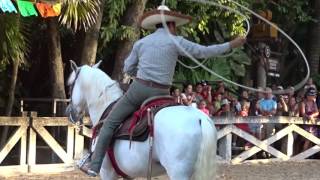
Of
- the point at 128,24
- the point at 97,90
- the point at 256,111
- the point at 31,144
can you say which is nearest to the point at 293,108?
the point at 256,111

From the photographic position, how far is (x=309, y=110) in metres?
16.7

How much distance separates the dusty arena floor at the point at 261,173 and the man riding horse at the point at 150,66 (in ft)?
17.3

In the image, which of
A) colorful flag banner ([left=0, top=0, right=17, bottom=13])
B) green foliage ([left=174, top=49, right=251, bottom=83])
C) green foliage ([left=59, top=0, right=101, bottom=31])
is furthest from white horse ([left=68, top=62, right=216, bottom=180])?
green foliage ([left=174, top=49, right=251, bottom=83])

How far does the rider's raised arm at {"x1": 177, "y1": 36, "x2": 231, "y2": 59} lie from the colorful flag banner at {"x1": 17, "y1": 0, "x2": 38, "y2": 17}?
17.8ft

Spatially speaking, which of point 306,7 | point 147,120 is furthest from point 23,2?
point 306,7

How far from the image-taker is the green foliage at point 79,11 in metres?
12.3

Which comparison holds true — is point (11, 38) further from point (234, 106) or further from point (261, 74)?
point (261, 74)

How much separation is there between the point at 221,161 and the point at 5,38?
5.79 metres

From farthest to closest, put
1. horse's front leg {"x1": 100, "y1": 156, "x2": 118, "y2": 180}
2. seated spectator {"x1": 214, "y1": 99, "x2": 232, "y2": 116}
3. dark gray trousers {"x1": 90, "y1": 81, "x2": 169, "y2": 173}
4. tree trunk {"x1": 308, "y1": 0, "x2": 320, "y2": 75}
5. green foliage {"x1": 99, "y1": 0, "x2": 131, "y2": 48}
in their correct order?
1. tree trunk {"x1": 308, "y1": 0, "x2": 320, "y2": 75}
2. seated spectator {"x1": 214, "y1": 99, "x2": 232, "y2": 116}
3. green foliage {"x1": 99, "y1": 0, "x2": 131, "y2": 48}
4. horse's front leg {"x1": 100, "y1": 156, "x2": 118, "y2": 180}
5. dark gray trousers {"x1": 90, "y1": 81, "x2": 169, "y2": 173}

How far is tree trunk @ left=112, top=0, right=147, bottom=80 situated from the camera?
554 inches

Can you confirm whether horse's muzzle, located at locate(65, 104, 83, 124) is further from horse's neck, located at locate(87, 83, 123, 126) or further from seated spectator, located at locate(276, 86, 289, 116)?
seated spectator, located at locate(276, 86, 289, 116)

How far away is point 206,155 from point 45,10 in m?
6.34

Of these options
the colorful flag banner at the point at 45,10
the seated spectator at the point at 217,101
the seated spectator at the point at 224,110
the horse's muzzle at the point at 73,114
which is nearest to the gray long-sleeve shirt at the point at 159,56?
the horse's muzzle at the point at 73,114

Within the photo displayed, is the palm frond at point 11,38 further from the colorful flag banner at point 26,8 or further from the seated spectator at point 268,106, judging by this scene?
the seated spectator at point 268,106
